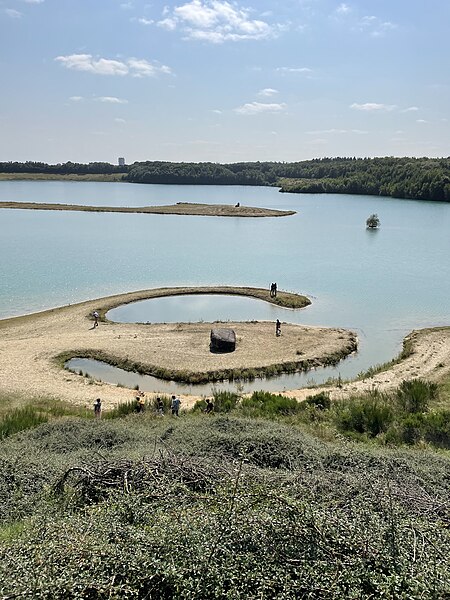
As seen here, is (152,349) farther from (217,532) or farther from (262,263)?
(262,263)

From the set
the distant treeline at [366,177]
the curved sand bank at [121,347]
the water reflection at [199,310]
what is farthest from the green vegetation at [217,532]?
the distant treeline at [366,177]

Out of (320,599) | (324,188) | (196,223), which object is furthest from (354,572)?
(324,188)

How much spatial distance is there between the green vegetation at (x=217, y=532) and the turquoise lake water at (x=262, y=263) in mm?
15799

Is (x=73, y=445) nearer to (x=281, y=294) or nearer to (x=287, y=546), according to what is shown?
(x=287, y=546)

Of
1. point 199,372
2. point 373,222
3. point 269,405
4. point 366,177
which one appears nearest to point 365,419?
point 269,405

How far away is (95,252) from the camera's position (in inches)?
2121

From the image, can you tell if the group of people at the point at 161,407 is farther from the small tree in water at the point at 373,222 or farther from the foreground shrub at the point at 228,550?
the small tree in water at the point at 373,222

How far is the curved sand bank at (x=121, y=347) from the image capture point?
21188mm

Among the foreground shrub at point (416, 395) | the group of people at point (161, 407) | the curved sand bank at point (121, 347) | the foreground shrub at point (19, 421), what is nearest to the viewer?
the foreground shrub at point (19, 421)

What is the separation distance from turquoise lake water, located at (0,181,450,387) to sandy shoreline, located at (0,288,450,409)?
6.27 feet

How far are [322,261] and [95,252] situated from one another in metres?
23.6

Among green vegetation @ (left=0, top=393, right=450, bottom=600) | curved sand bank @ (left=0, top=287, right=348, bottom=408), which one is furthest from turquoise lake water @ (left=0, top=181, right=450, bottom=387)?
green vegetation @ (left=0, top=393, right=450, bottom=600)

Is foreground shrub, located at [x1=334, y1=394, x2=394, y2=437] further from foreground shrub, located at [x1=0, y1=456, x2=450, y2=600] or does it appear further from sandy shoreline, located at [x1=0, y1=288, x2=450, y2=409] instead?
foreground shrub, located at [x1=0, y1=456, x2=450, y2=600]

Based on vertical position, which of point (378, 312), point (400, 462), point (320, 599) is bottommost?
point (378, 312)
